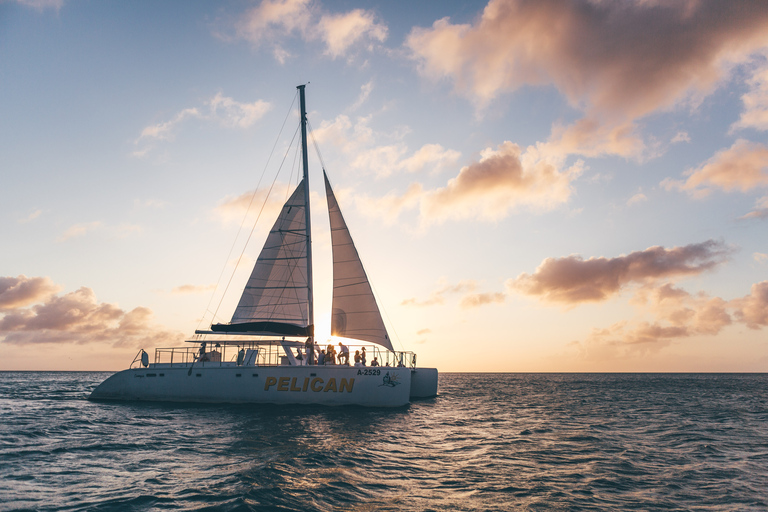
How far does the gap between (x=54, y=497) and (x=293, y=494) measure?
433cm

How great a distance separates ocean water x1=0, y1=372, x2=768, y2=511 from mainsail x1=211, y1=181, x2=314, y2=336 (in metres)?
5.04

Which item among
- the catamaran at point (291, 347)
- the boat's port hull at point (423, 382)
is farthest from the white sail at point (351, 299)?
the boat's port hull at point (423, 382)

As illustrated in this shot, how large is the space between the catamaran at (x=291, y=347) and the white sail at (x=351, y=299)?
0.17 feet

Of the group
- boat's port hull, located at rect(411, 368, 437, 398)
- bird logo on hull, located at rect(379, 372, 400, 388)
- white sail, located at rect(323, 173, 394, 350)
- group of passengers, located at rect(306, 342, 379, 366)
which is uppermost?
white sail, located at rect(323, 173, 394, 350)

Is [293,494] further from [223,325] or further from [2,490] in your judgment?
[223,325]

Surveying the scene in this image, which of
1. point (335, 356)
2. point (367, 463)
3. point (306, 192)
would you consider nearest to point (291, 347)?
point (335, 356)

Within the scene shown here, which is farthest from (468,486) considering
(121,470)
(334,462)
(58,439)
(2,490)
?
(58,439)

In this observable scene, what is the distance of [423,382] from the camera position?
29.2m

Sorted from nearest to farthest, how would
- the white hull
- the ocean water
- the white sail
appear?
the ocean water → the white hull → the white sail

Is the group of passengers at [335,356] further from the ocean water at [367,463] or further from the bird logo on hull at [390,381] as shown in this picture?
the ocean water at [367,463]

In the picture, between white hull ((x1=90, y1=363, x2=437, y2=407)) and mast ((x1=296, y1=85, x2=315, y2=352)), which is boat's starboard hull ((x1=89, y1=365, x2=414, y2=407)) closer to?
white hull ((x1=90, y1=363, x2=437, y2=407))

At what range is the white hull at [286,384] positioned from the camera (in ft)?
69.4

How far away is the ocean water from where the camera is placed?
843cm

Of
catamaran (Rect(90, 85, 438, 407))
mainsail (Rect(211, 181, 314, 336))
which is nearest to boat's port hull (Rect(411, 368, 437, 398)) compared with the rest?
catamaran (Rect(90, 85, 438, 407))
